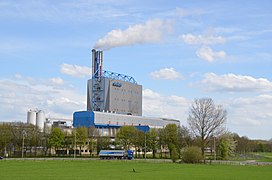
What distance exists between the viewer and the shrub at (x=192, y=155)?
8506cm

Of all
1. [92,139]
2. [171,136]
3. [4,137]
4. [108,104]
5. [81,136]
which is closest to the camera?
[4,137]

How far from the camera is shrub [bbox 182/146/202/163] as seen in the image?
85.1 m

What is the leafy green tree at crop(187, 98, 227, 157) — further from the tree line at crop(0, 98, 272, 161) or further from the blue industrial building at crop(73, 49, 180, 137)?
the blue industrial building at crop(73, 49, 180, 137)

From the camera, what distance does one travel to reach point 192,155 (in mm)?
85125

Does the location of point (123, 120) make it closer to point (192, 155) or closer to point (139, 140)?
point (139, 140)

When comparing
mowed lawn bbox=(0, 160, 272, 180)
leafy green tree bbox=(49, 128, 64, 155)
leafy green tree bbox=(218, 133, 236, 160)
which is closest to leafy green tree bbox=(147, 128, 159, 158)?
leafy green tree bbox=(218, 133, 236, 160)

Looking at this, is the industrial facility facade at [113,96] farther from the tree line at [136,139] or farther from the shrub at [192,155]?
the shrub at [192,155]

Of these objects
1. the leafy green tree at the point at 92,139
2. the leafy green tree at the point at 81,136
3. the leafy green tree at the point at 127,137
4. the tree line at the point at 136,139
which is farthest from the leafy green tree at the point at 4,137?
the leafy green tree at the point at 127,137

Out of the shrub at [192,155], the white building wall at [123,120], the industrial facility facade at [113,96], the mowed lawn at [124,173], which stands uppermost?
the industrial facility facade at [113,96]

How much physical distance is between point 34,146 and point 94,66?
45.8 metres

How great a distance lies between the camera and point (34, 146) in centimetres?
12238

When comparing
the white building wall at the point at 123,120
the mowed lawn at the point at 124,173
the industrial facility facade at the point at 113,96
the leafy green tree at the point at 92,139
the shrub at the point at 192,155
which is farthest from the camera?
the industrial facility facade at the point at 113,96

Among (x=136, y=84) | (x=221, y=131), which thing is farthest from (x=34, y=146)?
(x=136, y=84)

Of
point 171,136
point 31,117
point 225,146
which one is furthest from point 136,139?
point 31,117
